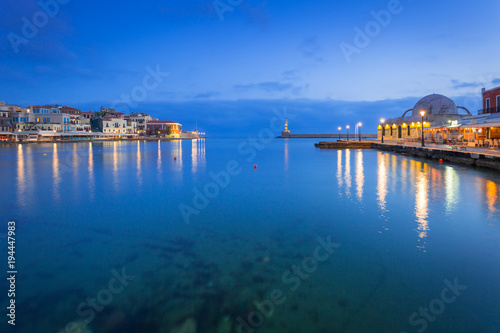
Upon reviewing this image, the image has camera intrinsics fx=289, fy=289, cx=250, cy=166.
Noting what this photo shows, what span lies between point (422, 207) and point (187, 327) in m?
9.96

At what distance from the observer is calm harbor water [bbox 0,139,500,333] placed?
427 cm

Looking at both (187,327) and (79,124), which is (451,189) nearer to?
(187,327)

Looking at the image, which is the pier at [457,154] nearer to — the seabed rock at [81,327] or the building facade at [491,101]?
the building facade at [491,101]

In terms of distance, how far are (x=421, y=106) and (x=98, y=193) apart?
58.0m

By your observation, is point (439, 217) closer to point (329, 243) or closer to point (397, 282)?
point (329, 243)

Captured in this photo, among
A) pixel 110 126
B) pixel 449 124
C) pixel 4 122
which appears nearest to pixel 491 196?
pixel 449 124

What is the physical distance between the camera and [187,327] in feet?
13.4

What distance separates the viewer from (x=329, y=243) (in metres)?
7.30

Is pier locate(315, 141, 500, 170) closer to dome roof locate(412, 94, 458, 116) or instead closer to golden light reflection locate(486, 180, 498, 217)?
golden light reflection locate(486, 180, 498, 217)

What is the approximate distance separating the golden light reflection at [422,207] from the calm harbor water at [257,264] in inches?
3.0

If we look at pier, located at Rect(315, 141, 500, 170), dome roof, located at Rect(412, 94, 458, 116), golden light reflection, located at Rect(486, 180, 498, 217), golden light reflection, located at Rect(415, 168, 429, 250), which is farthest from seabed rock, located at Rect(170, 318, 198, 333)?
dome roof, located at Rect(412, 94, 458, 116)

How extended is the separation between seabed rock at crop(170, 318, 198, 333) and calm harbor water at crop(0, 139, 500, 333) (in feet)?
0.05

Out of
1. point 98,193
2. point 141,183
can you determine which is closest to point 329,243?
point 98,193

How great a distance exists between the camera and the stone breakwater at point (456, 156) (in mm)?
19750
